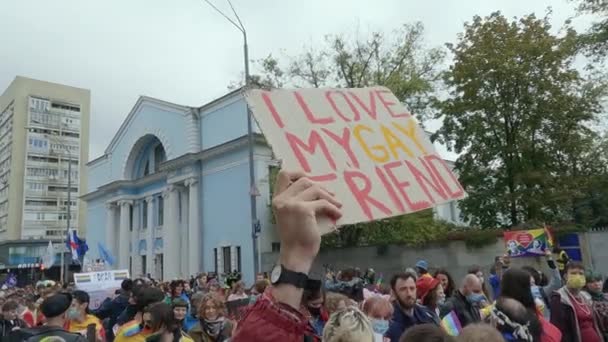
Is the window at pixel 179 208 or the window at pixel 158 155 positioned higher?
the window at pixel 158 155

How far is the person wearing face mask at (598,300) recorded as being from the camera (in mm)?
5516

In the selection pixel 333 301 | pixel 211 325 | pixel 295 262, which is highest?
pixel 295 262

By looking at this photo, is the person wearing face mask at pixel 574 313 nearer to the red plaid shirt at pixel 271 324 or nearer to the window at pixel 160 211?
the red plaid shirt at pixel 271 324

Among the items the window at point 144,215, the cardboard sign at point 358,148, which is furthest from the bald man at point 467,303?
the window at point 144,215

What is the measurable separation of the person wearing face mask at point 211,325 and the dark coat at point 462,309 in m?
2.22

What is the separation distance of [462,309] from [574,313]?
1.10m

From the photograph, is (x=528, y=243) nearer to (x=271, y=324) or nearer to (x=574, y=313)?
(x=574, y=313)

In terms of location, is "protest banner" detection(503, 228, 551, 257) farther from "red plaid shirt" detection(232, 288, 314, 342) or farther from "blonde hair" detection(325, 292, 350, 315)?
"red plaid shirt" detection(232, 288, 314, 342)

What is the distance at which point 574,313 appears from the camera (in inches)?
207

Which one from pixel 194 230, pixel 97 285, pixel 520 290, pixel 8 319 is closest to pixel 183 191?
pixel 194 230

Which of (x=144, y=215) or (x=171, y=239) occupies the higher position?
(x=144, y=215)

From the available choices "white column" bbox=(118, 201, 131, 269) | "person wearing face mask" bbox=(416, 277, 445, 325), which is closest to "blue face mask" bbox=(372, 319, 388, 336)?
"person wearing face mask" bbox=(416, 277, 445, 325)

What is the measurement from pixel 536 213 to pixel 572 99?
16.7 feet

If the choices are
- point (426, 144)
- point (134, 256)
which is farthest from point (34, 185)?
point (426, 144)
